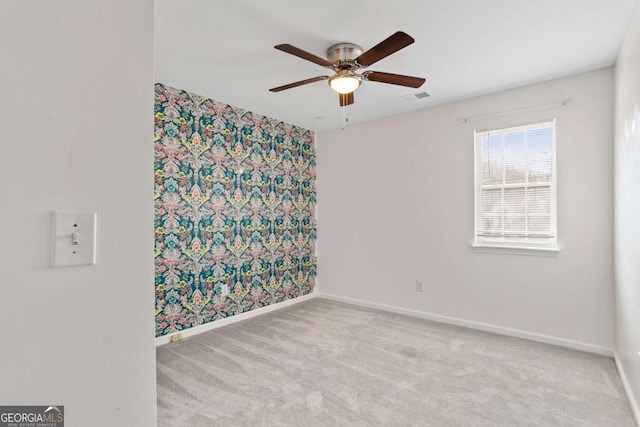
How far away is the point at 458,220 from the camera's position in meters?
3.72

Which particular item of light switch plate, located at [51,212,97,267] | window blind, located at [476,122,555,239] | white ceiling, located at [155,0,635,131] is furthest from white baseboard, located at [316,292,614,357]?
light switch plate, located at [51,212,97,267]

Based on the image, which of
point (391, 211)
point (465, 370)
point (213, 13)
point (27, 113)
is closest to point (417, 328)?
point (465, 370)

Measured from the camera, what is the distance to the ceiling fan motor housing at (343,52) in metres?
2.42

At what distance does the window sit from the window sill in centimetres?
1

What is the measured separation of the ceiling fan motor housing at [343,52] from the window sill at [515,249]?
2425 mm

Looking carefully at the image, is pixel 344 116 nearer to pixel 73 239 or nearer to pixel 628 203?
pixel 628 203

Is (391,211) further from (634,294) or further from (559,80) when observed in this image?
(634,294)

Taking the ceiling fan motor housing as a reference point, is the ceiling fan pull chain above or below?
above

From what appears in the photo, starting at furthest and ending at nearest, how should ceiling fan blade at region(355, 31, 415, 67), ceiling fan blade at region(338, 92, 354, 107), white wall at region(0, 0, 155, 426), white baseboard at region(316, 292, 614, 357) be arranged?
white baseboard at region(316, 292, 614, 357)
ceiling fan blade at region(338, 92, 354, 107)
ceiling fan blade at region(355, 31, 415, 67)
white wall at region(0, 0, 155, 426)

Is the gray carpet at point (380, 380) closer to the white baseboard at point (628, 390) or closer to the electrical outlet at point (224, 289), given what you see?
the white baseboard at point (628, 390)

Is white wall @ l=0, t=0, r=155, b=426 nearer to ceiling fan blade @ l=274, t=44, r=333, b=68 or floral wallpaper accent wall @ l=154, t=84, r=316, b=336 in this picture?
ceiling fan blade @ l=274, t=44, r=333, b=68

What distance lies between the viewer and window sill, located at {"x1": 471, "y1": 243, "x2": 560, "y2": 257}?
3135 millimetres

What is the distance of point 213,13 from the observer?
2.07 meters

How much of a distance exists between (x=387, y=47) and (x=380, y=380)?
2352mm
